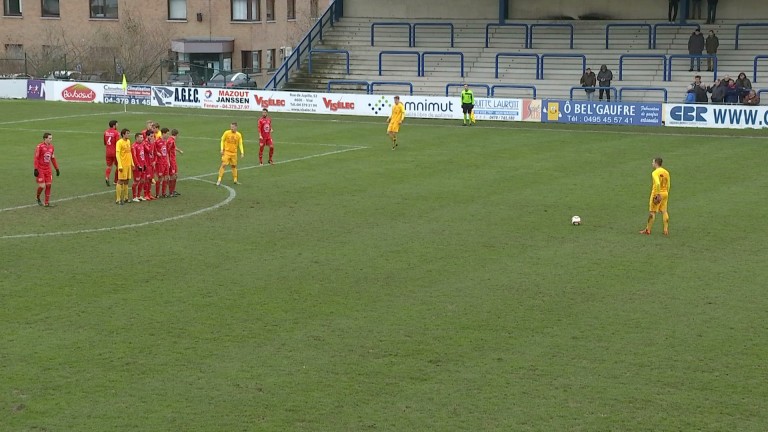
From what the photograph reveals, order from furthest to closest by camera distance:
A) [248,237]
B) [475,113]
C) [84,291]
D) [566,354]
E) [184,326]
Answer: [475,113], [248,237], [84,291], [184,326], [566,354]

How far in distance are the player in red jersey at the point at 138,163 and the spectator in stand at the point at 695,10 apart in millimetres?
39426

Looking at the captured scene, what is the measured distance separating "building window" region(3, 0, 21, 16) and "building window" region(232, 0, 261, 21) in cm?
1529

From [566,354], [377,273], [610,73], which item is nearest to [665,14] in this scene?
[610,73]

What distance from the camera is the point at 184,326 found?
53.4ft

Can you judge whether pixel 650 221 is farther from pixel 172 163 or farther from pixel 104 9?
pixel 104 9

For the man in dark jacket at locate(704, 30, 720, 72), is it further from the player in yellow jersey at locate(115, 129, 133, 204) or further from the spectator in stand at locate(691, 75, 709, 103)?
the player in yellow jersey at locate(115, 129, 133, 204)

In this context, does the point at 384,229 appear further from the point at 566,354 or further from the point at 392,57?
the point at 392,57

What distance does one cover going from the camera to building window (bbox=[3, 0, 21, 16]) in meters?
80.5

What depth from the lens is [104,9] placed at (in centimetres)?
7912

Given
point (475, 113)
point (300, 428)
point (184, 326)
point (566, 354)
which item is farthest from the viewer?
point (475, 113)

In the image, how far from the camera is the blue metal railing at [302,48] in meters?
59.4

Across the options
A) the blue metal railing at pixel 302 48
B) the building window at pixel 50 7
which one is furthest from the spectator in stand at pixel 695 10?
the building window at pixel 50 7

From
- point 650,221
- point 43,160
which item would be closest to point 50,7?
point 43,160

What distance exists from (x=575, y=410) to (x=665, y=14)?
5019cm
